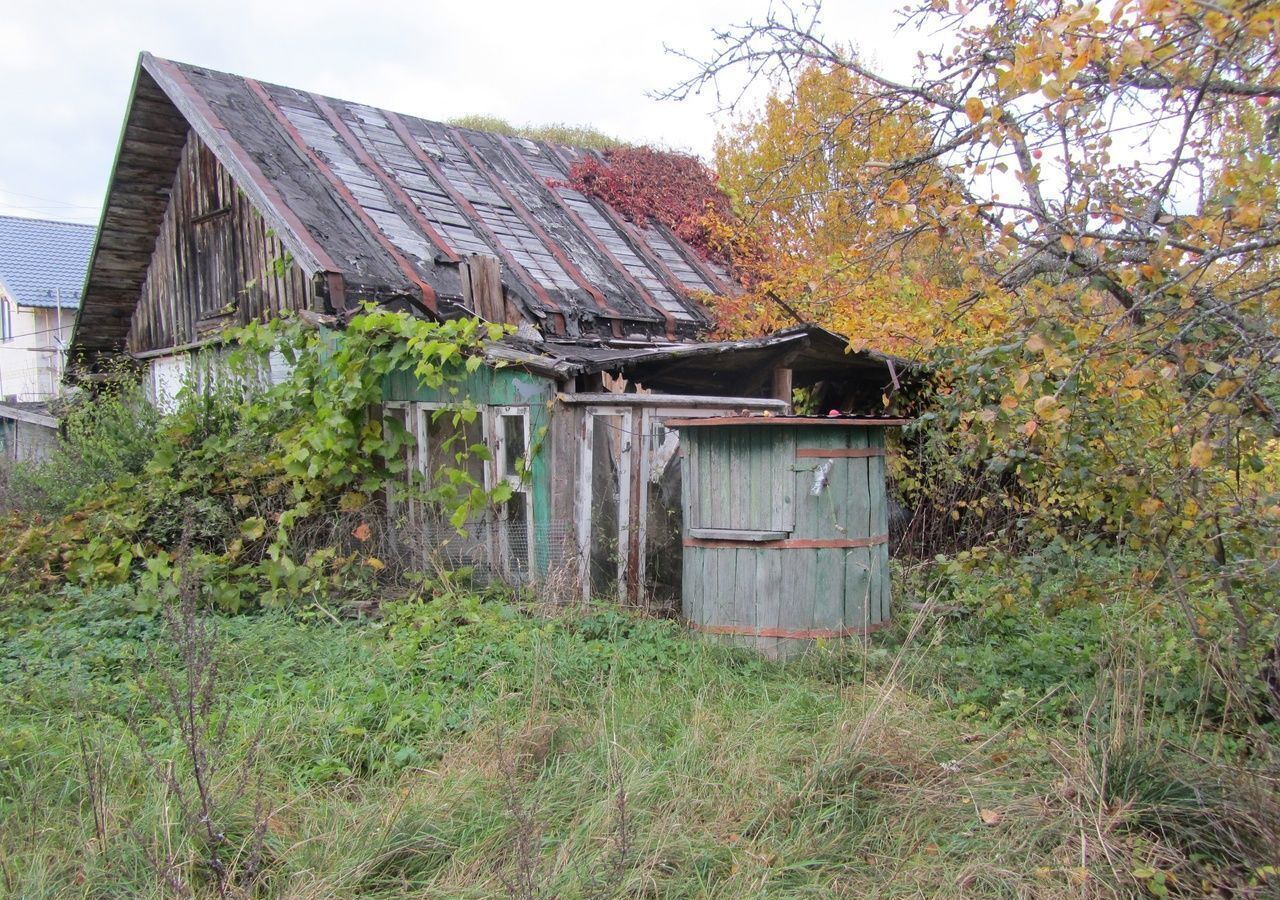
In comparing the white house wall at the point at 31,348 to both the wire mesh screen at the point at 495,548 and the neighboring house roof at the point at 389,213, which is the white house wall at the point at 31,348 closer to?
the neighboring house roof at the point at 389,213

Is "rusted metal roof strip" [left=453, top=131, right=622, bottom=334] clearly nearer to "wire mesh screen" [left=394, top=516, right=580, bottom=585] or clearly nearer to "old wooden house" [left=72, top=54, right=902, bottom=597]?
"old wooden house" [left=72, top=54, right=902, bottom=597]

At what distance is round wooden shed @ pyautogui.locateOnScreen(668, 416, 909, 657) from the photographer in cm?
607

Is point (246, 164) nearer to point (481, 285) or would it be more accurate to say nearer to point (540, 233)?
point (481, 285)

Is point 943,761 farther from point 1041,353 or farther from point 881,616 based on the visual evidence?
point 881,616

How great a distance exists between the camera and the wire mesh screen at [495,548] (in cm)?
778

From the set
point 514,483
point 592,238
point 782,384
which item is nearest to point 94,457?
point 514,483

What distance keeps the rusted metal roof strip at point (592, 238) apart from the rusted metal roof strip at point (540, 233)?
2.20 feet

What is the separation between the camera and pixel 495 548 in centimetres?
823

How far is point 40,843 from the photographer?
12.0ft

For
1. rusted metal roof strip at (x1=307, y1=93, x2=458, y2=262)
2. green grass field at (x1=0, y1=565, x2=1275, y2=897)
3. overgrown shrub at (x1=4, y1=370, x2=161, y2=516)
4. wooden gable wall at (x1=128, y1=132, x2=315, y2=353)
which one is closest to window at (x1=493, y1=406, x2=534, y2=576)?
green grass field at (x1=0, y1=565, x2=1275, y2=897)

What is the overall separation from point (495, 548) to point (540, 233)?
5.11 metres

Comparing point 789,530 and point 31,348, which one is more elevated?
point 31,348

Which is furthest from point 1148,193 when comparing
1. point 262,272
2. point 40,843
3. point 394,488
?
point 262,272

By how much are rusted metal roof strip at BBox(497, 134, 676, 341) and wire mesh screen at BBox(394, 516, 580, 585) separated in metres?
4.05
